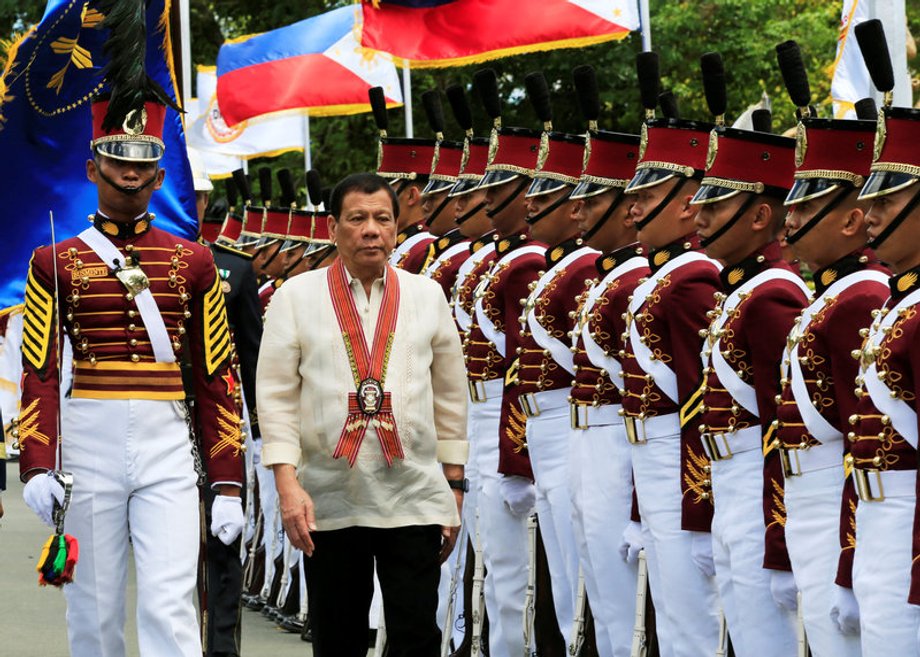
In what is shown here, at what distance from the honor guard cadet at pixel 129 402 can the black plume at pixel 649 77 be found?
1.92 metres

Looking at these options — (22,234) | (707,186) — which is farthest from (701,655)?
(22,234)

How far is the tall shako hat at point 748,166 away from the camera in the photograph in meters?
6.78

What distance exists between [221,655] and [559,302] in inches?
92.3

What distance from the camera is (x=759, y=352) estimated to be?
6.39 metres

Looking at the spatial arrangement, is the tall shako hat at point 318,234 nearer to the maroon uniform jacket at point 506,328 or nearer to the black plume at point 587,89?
the maroon uniform jacket at point 506,328

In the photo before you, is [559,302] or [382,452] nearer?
[382,452]

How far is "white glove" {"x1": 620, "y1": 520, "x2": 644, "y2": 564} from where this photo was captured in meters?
7.60

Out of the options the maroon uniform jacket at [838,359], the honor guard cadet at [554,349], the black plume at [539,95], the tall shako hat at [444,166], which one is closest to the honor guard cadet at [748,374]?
the maroon uniform jacket at [838,359]

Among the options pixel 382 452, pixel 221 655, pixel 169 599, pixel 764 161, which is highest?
pixel 764 161

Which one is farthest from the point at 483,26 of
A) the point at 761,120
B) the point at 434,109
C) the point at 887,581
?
the point at 887,581

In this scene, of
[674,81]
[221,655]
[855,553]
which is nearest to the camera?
[855,553]

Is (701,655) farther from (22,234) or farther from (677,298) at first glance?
(22,234)

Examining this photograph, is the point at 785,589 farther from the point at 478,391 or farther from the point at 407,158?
the point at 407,158

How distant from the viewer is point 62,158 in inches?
336
